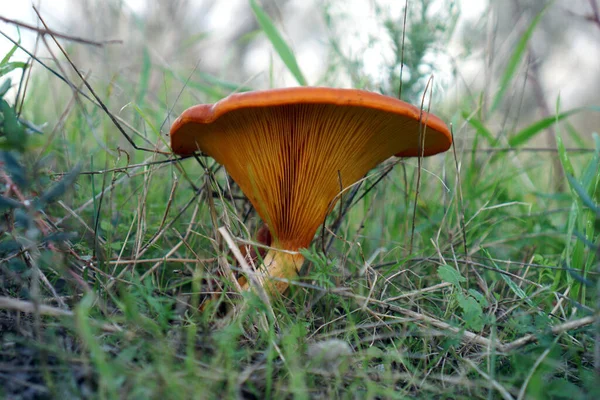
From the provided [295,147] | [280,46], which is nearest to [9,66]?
[295,147]

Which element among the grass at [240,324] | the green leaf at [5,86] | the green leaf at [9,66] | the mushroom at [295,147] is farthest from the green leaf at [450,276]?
the green leaf at [9,66]

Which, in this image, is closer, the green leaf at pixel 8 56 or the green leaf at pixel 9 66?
the green leaf at pixel 9 66

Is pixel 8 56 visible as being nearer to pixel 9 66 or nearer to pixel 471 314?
pixel 9 66

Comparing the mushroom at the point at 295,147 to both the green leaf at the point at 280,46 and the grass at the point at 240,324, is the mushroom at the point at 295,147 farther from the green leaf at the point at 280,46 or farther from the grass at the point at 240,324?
the green leaf at the point at 280,46

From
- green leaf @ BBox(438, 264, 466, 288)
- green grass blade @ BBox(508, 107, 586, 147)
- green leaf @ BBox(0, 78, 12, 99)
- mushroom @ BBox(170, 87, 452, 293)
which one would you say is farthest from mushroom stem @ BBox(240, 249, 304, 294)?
green grass blade @ BBox(508, 107, 586, 147)

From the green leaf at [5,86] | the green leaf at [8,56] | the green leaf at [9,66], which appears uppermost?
the green leaf at [8,56]

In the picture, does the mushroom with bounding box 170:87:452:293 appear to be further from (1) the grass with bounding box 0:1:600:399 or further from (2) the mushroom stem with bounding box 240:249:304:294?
(1) the grass with bounding box 0:1:600:399

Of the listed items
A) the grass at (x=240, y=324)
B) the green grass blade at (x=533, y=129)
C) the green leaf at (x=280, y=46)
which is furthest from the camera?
the green leaf at (x=280, y=46)

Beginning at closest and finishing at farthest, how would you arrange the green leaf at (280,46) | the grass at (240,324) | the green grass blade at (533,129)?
the grass at (240,324) < the green grass blade at (533,129) < the green leaf at (280,46)

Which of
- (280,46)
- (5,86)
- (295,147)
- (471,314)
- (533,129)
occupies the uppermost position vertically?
(280,46)
